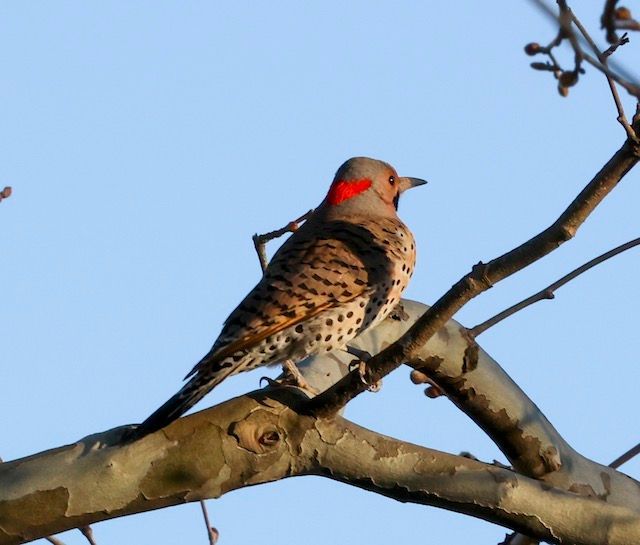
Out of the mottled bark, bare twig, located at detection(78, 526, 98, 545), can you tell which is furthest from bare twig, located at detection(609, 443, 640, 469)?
bare twig, located at detection(78, 526, 98, 545)

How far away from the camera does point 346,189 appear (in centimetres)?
658

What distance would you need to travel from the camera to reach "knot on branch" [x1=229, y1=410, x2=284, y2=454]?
409 cm

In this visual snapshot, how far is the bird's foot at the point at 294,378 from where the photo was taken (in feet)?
16.2

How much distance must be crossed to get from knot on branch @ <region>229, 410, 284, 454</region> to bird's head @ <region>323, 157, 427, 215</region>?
243 centimetres

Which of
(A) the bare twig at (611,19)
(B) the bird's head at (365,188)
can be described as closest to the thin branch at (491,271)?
(A) the bare twig at (611,19)

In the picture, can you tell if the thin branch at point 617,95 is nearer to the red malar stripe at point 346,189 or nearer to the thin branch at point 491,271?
the thin branch at point 491,271

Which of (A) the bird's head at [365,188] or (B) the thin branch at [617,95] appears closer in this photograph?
(B) the thin branch at [617,95]

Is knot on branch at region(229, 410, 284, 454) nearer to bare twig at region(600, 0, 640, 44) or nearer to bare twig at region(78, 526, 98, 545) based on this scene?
bare twig at region(78, 526, 98, 545)

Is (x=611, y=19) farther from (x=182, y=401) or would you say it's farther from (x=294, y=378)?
(x=294, y=378)

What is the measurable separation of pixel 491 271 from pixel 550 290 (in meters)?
0.52

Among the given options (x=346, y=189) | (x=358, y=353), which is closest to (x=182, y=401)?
(x=358, y=353)

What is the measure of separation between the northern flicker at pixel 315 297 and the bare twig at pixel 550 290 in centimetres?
88

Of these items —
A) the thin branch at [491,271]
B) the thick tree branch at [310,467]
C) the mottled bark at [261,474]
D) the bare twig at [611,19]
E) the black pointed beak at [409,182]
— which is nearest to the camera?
the bare twig at [611,19]

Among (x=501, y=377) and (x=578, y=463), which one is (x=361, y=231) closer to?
(x=501, y=377)
